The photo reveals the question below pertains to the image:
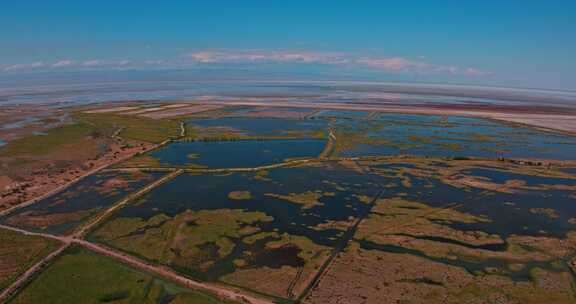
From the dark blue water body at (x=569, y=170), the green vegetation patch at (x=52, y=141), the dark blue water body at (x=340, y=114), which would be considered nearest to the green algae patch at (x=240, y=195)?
the green vegetation patch at (x=52, y=141)

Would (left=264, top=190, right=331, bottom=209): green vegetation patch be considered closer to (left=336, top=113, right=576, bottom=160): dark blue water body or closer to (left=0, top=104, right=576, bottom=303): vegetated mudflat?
(left=0, top=104, right=576, bottom=303): vegetated mudflat

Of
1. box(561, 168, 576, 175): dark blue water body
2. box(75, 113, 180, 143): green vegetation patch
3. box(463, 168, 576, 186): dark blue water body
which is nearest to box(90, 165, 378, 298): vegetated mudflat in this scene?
box(463, 168, 576, 186): dark blue water body

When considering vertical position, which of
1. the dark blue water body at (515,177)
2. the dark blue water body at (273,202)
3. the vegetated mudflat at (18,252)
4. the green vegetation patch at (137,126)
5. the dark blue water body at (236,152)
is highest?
the green vegetation patch at (137,126)

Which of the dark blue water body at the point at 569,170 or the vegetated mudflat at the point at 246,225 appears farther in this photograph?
the dark blue water body at the point at 569,170

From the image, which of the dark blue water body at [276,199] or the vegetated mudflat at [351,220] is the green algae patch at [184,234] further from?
the dark blue water body at [276,199]

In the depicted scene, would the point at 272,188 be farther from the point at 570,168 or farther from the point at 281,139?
the point at 570,168
